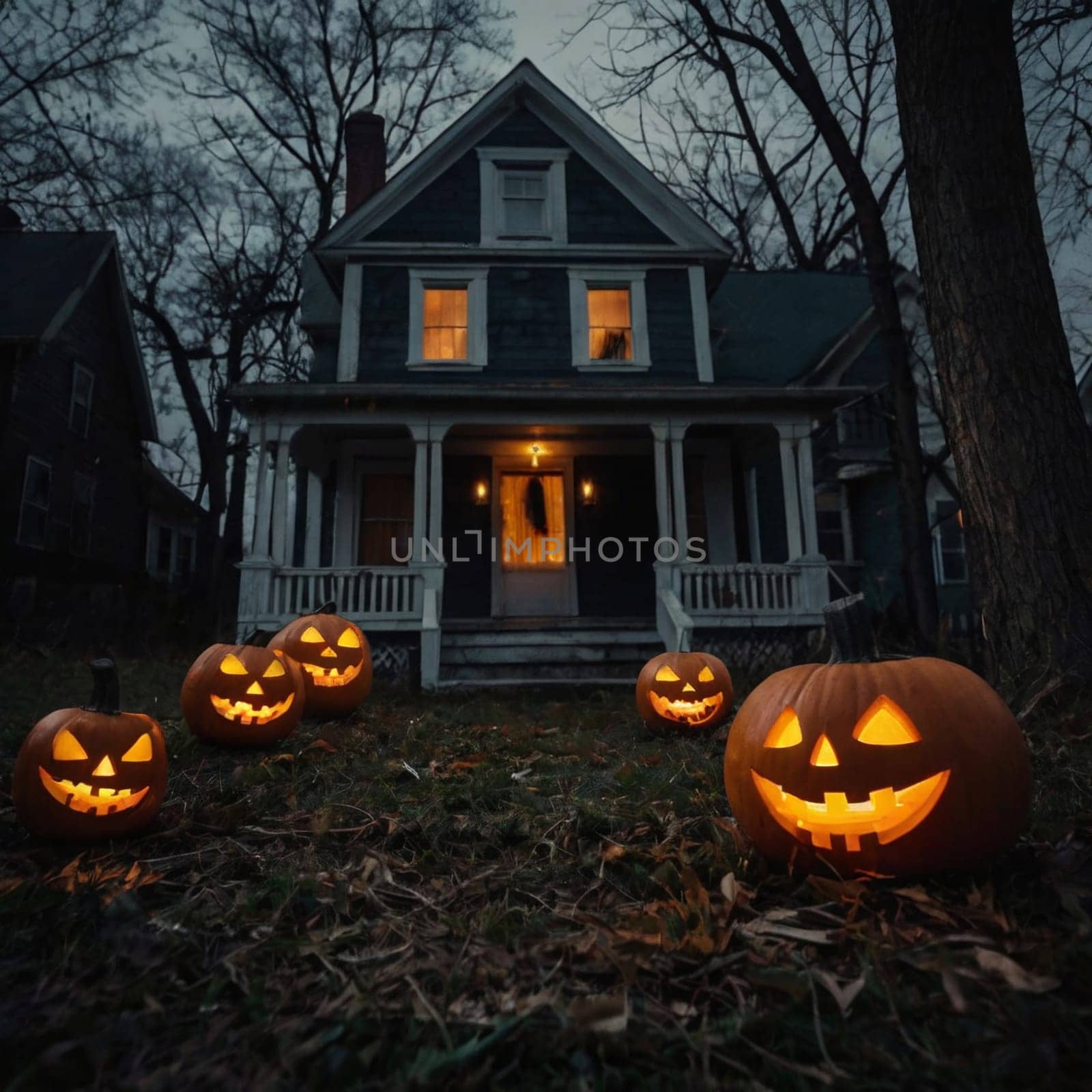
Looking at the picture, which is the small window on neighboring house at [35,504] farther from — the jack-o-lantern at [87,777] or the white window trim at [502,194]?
the jack-o-lantern at [87,777]

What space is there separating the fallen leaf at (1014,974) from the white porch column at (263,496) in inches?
351

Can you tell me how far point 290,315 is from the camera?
19594 mm

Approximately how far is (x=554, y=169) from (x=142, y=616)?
10301 mm

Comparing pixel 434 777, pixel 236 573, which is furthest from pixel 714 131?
pixel 236 573

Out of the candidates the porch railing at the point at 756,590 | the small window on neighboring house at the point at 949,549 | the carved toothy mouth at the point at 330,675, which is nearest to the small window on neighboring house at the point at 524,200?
the porch railing at the point at 756,590

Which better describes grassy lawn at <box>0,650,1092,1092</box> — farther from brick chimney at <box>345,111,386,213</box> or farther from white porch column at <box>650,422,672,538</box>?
brick chimney at <box>345,111,386,213</box>

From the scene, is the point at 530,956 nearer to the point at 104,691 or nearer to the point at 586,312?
the point at 104,691

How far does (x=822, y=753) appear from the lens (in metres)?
2.10

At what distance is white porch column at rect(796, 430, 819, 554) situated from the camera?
9680mm

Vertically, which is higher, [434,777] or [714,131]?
[714,131]

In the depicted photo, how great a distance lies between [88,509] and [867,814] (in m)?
18.0

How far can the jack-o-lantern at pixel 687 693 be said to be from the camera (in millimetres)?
4773

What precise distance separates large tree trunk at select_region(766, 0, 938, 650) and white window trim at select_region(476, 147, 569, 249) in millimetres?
3715

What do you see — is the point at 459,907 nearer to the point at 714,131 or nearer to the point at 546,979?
the point at 546,979
